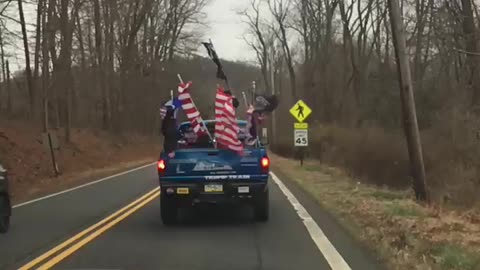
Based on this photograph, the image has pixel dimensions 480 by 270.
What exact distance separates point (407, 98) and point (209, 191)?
7.04 m

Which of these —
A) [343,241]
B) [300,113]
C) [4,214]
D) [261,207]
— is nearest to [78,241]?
[4,214]

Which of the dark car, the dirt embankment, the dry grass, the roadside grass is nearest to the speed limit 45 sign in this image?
the dry grass

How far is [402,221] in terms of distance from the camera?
39.7ft

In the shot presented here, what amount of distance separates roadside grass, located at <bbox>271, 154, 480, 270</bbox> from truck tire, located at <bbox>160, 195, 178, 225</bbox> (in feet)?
10.1

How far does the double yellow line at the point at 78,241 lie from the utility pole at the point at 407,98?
22.5 feet

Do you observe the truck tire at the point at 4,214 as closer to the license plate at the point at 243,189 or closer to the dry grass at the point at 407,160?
the license plate at the point at 243,189

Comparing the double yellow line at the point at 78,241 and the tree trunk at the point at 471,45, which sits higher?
the tree trunk at the point at 471,45

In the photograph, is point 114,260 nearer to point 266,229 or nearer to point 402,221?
point 266,229

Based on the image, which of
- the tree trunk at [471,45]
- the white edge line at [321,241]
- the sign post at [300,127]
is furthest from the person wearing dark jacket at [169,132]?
the sign post at [300,127]

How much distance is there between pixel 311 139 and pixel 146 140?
70.2ft

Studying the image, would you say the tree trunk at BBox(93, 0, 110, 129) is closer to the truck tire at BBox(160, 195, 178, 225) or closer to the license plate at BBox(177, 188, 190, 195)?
the truck tire at BBox(160, 195, 178, 225)

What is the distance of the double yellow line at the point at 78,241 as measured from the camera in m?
8.90

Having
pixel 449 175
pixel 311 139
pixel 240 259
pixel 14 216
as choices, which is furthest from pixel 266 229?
pixel 311 139

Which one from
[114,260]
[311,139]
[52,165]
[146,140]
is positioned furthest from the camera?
[146,140]
